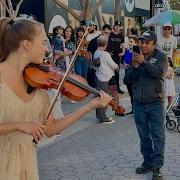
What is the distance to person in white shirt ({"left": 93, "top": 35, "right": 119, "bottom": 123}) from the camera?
830 centimetres

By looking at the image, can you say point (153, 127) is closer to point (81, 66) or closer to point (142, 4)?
point (81, 66)

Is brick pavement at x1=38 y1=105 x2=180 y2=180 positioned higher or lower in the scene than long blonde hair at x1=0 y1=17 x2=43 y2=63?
lower

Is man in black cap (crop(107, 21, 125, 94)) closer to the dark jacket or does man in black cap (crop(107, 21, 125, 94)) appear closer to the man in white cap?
the man in white cap

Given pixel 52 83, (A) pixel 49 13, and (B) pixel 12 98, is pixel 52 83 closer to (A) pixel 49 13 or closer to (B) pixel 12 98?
(B) pixel 12 98

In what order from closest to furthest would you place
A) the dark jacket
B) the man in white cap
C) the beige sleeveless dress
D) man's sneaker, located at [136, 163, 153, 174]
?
the beige sleeveless dress
the dark jacket
man's sneaker, located at [136, 163, 153, 174]
the man in white cap

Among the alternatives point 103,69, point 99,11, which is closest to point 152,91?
point 103,69

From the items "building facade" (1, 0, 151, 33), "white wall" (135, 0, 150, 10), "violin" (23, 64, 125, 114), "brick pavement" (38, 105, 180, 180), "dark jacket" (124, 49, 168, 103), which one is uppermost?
"white wall" (135, 0, 150, 10)

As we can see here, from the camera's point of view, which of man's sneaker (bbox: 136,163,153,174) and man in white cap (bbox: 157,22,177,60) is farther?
man in white cap (bbox: 157,22,177,60)

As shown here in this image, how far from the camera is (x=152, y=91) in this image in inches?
198

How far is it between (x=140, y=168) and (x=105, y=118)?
10.2ft

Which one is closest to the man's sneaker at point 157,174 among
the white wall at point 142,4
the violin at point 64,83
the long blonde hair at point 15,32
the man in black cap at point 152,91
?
the man in black cap at point 152,91

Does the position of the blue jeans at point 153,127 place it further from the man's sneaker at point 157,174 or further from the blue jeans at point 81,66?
the blue jeans at point 81,66

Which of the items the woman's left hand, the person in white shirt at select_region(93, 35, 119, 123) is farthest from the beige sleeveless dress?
the person in white shirt at select_region(93, 35, 119, 123)

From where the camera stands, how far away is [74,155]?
6.16m
